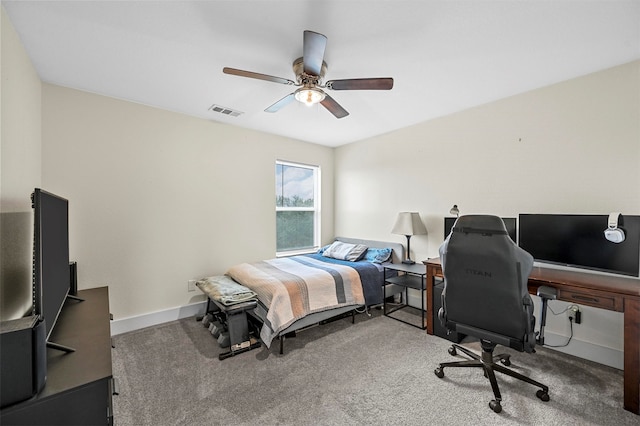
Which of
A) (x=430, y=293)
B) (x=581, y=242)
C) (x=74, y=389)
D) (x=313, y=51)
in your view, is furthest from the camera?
(x=430, y=293)

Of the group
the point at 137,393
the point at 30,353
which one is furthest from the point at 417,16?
the point at 137,393

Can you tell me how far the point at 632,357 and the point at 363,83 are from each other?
8.40ft

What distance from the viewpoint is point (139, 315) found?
9.54 ft

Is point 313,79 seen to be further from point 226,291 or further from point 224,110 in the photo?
point 226,291

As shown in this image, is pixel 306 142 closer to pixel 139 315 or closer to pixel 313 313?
pixel 313 313

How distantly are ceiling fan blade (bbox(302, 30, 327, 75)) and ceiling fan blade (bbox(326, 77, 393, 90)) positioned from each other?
0.59 feet

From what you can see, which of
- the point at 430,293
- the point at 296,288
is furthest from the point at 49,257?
the point at 430,293

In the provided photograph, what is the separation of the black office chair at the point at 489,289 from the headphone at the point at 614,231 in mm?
836

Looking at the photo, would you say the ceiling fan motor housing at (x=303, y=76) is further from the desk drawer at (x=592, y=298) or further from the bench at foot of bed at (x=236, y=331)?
the desk drawer at (x=592, y=298)

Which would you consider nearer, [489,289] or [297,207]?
[489,289]

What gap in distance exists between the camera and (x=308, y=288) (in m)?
2.68

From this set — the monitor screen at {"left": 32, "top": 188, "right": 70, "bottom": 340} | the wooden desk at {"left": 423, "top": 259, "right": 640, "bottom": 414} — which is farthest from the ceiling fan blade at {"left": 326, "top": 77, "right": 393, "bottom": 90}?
the wooden desk at {"left": 423, "top": 259, "right": 640, "bottom": 414}

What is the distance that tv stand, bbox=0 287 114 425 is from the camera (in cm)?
87

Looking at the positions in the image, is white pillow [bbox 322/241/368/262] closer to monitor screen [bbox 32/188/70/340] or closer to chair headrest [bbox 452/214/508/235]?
chair headrest [bbox 452/214/508/235]
